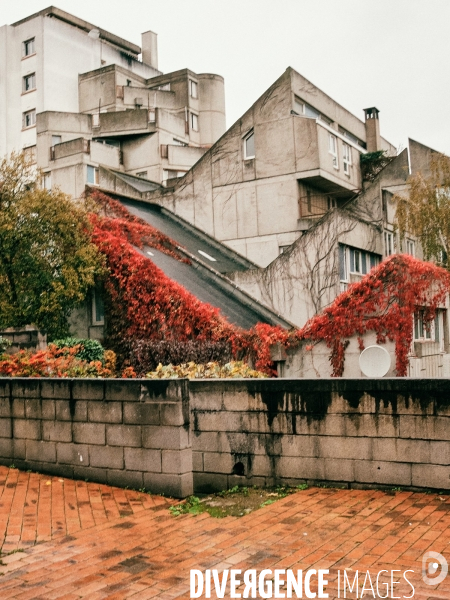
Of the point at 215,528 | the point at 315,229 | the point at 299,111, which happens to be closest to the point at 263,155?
the point at 299,111

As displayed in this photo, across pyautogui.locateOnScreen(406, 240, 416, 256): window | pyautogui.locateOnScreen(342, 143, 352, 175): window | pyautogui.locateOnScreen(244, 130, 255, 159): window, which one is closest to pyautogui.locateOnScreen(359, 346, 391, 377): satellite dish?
pyautogui.locateOnScreen(406, 240, 416, 256): window

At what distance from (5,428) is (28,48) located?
1883 inches

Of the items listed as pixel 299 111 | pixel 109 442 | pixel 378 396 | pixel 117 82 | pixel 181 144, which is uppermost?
pixel 117 82

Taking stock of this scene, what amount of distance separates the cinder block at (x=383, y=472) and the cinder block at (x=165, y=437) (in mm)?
2121

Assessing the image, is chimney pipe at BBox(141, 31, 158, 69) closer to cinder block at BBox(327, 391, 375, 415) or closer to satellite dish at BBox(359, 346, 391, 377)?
satellite dish at BBox(359, 346, 391, 377)

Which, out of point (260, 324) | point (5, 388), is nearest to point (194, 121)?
point (260, 324)

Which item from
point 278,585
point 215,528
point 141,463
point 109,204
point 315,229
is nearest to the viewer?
point 278,585

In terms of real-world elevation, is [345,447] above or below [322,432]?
below

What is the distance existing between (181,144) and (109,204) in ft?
91.1

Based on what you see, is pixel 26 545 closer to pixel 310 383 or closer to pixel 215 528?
pixel 215 528

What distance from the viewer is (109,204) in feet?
77.0

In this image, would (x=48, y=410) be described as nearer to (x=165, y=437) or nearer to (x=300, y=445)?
(x=165, y=437)

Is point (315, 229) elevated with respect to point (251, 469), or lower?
elevated

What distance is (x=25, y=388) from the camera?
8.78 meters
